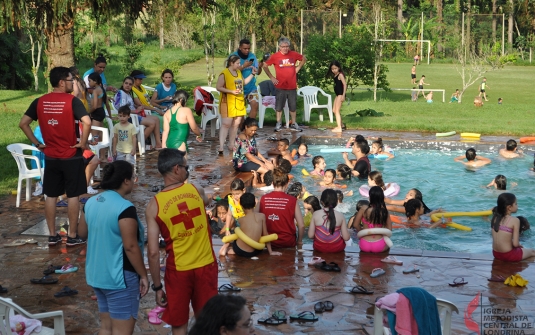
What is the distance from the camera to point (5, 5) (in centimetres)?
1303

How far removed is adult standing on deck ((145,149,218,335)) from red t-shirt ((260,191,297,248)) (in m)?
3.13

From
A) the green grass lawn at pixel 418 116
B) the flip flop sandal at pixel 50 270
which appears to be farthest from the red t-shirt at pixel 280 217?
the green grass lawn at pixel 418 116

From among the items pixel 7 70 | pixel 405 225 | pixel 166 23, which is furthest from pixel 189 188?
pixel 166 23

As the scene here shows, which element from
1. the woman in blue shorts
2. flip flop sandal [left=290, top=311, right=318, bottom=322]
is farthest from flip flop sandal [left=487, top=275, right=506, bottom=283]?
the woman in blue shorts

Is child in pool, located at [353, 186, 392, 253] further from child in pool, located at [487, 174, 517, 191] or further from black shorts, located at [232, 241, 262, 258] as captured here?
child in pool, located at [487, 174, 517, 191]

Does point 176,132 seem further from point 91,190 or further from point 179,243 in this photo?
point 179,243

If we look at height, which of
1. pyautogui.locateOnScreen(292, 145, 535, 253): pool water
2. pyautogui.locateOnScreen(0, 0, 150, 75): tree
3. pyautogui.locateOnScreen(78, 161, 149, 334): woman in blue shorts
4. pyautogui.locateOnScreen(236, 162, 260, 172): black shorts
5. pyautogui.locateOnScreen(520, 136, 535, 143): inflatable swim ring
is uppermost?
pyautogui.locateOnScreen(0, 0, 150, 75): tree

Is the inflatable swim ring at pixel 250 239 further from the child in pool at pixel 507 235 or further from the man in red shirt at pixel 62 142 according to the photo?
the child in pool at pixel 507 235

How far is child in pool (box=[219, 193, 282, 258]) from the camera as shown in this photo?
7672 mm

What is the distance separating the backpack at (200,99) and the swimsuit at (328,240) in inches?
295

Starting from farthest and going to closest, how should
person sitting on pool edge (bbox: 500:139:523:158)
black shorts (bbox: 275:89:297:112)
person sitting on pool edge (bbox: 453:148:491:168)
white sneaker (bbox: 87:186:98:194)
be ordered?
black shorts (bbox: 275:89:297:112)
person sitting on pool edge (bbox: 500:139:523:158)
person sitting on pool edge (bbox: 453:148:491:168)
white sneaker (bbox: 87:186:98:194)

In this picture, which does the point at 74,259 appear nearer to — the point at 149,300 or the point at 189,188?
the point at 149,300

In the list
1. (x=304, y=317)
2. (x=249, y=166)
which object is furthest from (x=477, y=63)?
(x=304, y=317)

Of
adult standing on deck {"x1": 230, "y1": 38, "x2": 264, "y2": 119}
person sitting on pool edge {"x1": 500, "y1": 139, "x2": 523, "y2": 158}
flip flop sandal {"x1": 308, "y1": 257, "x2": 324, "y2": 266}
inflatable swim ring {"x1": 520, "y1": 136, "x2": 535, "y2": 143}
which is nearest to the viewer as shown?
flip flop sandal {"x1": 308, "y1": 257, "x2": 324, "y2": 266}
